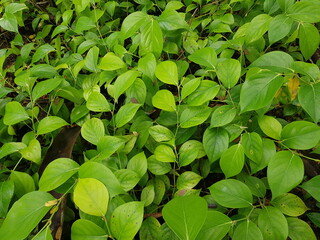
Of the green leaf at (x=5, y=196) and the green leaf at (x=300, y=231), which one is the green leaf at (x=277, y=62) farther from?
the green leaf at (x=5, y=196)

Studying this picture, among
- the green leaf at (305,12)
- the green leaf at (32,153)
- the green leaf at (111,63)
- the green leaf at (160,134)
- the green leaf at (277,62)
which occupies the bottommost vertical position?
the green leaf at (32,153)

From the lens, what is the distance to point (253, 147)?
29.5 inches

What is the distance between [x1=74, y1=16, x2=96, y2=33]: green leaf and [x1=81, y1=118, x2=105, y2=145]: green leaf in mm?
623

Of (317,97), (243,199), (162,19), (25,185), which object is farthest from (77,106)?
(317,97)

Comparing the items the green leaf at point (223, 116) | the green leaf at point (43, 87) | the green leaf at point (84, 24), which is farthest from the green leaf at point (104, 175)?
the green leaf at point (84, 24)

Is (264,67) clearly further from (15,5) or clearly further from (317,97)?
(15,5)

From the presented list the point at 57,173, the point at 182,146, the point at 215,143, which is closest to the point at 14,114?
the point at 57,173

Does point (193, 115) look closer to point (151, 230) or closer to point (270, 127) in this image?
point (270, 127)

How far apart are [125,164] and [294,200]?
1.67 feet

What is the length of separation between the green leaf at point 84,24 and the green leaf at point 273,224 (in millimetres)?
1095

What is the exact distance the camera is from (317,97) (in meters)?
0.69

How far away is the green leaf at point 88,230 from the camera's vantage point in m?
0.62

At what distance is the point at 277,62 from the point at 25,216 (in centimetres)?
81

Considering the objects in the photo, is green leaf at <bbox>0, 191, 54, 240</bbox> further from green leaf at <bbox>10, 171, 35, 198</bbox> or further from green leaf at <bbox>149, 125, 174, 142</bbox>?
green leaf at <bbox>149, 125, 174, 142</bbox>
